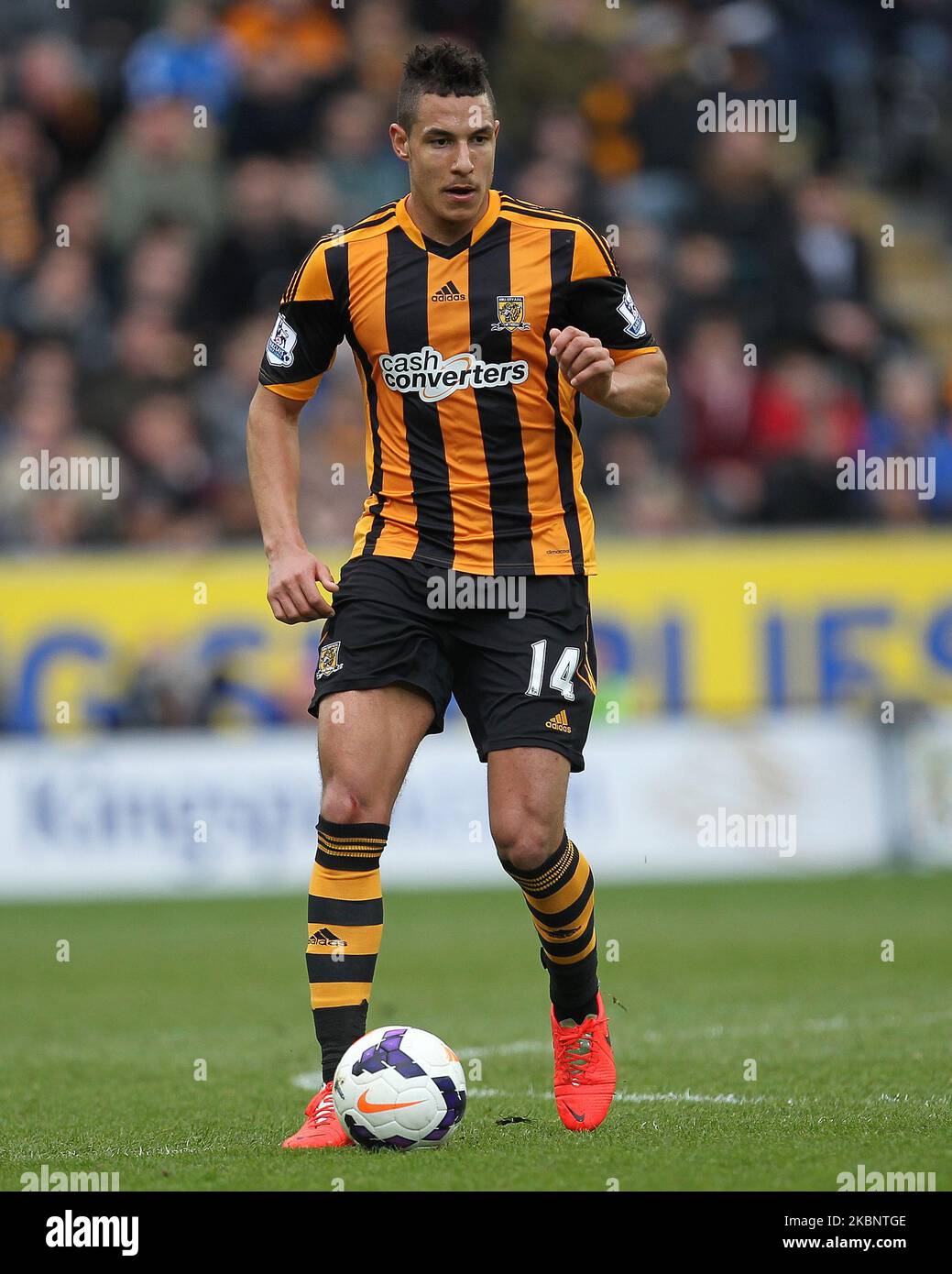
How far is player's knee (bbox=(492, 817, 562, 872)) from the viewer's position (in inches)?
197

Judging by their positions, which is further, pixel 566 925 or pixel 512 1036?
pixel 512 1036

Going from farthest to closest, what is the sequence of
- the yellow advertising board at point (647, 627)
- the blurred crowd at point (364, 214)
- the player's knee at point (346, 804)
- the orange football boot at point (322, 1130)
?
the blurred crowd at point (364, 214)
the yellow advertising board at point (647, 627)
the player's knee at point (346, 804)
the orange football boot at point (322, 1130)

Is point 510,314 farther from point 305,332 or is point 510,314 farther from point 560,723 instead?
point 560,723

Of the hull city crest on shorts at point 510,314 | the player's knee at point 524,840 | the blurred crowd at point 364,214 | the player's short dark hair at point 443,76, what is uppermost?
the blurred crowd at point 364,214

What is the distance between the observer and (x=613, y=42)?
16609 mm

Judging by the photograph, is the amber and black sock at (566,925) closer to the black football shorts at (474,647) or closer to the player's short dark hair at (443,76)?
the black football shorts at (474,647)

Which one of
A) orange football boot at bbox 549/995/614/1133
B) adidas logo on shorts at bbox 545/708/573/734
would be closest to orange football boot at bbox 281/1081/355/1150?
orange football boot at bbox 549/995/614/1133

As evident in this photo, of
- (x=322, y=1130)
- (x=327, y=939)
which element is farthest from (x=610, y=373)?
(x=322, y=1130)

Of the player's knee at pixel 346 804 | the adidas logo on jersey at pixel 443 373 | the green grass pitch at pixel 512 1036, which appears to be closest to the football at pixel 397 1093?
the green grass pitch at pixel 512 1036

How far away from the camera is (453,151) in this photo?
505 cm

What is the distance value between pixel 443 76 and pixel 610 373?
34.8 inches

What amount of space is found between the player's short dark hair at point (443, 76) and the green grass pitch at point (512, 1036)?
2600 millimetres

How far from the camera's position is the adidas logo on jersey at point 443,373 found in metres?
5.11

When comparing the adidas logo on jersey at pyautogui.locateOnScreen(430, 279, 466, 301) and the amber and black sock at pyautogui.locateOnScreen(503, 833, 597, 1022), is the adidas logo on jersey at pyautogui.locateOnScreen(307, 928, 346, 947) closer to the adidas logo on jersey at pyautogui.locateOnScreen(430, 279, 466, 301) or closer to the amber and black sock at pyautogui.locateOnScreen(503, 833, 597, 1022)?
the amber and black sock at pyautogui.locateOnScreen(503, 833, 597, 1022)
